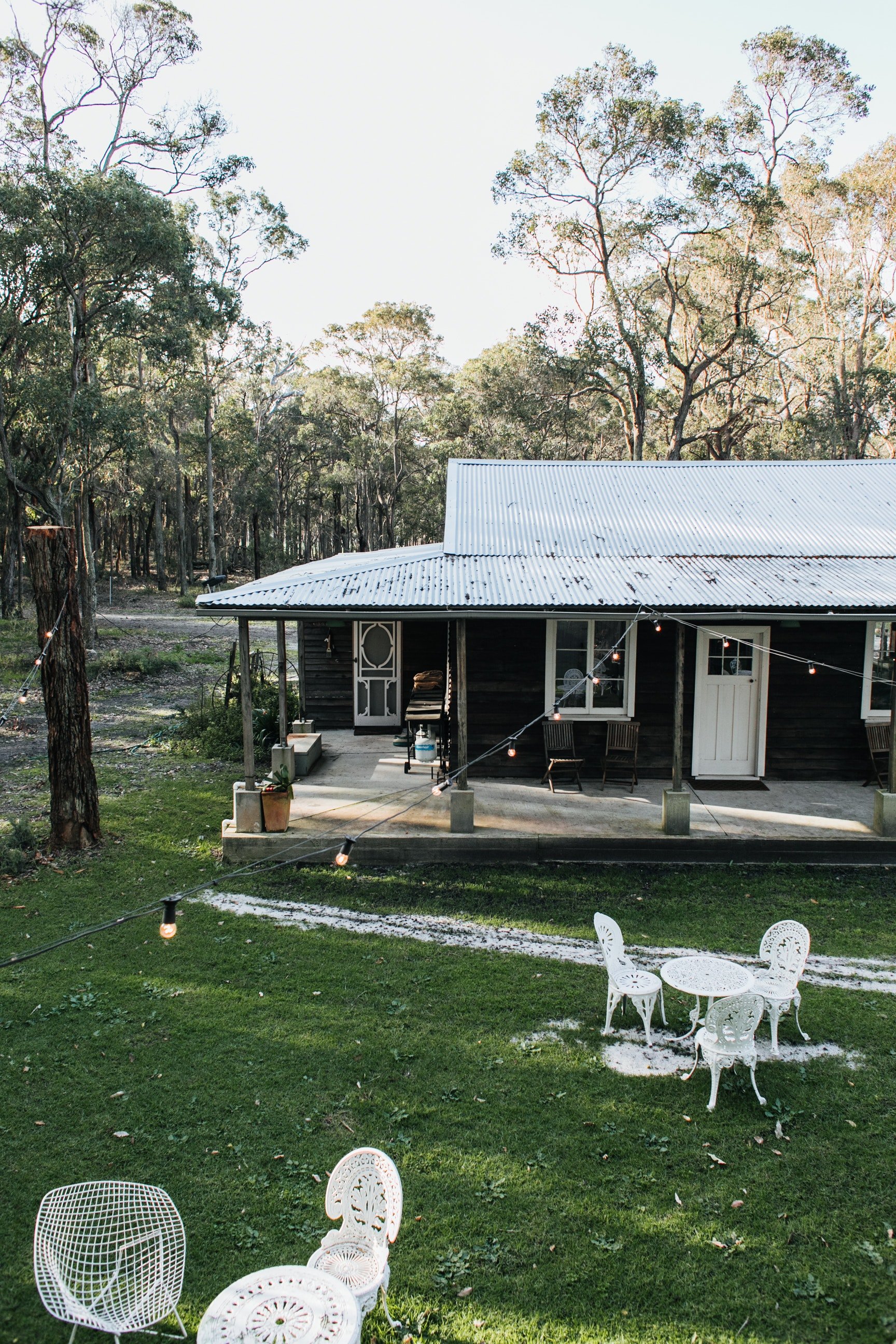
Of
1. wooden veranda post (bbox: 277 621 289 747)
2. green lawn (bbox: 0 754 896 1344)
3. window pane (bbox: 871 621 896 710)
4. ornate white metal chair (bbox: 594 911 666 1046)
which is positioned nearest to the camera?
green lawn (bbox: 0 754 896 1344)

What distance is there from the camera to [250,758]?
32.2 ft

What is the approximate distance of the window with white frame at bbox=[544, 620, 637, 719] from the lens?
11797 millimetres

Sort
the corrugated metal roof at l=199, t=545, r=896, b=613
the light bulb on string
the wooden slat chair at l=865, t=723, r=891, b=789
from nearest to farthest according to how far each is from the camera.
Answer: the light bulb on string → the corrugated metal roof at l=199, t=545, r=896, b=613 → the wooden slat chair at l=865, t=723, r=891, b=789

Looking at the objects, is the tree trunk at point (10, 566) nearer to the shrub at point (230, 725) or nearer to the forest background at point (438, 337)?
the forest background at point (438, 337)

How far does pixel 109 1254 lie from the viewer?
375 centimetres

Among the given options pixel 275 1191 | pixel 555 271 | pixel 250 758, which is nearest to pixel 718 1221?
pixel 275 1191

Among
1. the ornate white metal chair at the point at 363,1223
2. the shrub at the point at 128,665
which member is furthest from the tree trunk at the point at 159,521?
the ornate white metal chair at the point at 363,1223

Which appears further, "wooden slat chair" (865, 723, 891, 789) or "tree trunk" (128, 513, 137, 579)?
"tree trunk" (128, 513, 137, 579)

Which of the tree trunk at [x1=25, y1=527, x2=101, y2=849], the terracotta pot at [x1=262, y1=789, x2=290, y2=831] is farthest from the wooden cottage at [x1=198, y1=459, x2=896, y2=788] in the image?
Answer: the terracotta pot at [x1=262, y1=789, x2=290, y2=831]

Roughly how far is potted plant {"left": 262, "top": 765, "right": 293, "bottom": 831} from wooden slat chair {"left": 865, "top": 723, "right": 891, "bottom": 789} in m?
7.89

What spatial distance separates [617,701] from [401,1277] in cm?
866

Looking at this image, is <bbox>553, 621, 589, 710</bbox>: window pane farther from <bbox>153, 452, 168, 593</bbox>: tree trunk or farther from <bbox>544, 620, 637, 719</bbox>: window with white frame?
<bbox>153, 452, 168, 593</bbox>: tree trunk

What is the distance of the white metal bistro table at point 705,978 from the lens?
577 centimetres

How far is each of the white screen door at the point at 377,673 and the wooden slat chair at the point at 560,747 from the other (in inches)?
169
